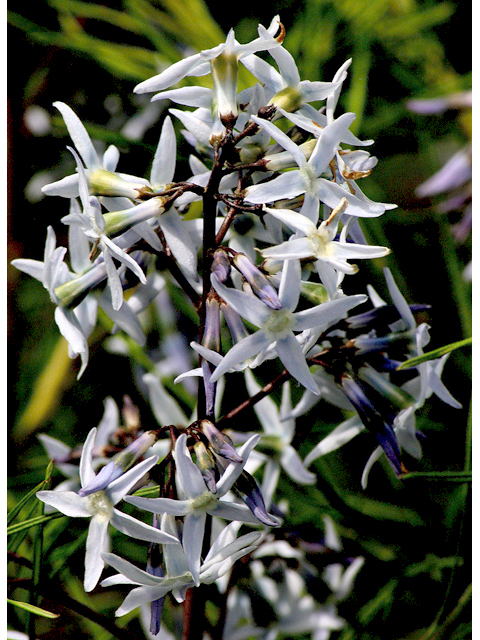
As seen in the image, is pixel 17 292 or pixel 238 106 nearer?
pixel 238 106

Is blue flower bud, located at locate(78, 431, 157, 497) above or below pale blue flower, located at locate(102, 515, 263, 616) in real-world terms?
above

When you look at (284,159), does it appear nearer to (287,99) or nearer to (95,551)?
(287,99)

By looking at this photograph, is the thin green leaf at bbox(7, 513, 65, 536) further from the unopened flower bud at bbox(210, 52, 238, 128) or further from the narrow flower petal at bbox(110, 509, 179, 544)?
the unopened flower bud at bbox(210, 52, 238, 128)

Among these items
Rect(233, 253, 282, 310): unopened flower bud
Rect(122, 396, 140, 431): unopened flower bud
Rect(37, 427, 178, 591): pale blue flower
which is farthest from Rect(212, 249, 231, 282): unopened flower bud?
Rect(122, 396, 140, 431): unopened flower bud

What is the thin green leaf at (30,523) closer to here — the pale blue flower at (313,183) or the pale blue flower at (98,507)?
the pale blue flower at (98,507)

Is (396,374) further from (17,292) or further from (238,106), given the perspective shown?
(17,292)

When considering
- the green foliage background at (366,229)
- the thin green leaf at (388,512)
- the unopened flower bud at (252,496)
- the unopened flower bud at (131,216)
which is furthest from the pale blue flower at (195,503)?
the thin green leaf at (388,512)

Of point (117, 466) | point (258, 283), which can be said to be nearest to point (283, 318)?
point (258, 283)
